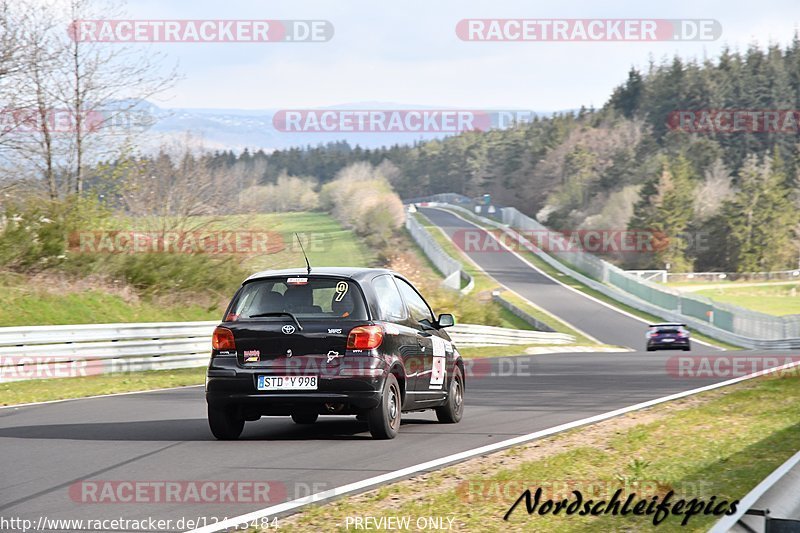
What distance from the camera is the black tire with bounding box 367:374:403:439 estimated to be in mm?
10711

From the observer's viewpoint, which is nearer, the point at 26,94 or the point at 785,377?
the point at 785,377

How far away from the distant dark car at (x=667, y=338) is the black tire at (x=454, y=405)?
36.1 metres

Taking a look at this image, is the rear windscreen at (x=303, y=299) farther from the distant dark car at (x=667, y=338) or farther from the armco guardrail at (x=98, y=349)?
the distant dark car at (x=667, y=338)

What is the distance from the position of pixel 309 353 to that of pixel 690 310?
2471 inches

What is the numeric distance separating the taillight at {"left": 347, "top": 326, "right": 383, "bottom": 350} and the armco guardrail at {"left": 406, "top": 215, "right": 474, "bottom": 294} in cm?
4880

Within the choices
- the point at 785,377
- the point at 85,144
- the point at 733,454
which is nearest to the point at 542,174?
the point at 85,144

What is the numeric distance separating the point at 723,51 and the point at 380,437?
519ft

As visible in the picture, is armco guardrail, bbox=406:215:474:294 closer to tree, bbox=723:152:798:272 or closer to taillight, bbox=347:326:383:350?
tree, bbox=723:152:798:272

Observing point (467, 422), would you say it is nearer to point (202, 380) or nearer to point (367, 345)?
point (367, 345)

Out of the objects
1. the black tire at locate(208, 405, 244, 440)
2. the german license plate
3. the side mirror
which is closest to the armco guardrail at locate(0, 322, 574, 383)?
the black tire at locate(208, 405, 244, 440)

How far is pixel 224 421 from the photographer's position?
10.9 m

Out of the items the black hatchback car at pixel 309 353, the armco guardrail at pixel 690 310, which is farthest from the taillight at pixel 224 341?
the armco guardrail at pixel 690 310

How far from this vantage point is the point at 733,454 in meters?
9.65

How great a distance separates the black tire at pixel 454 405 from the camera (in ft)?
41.5
